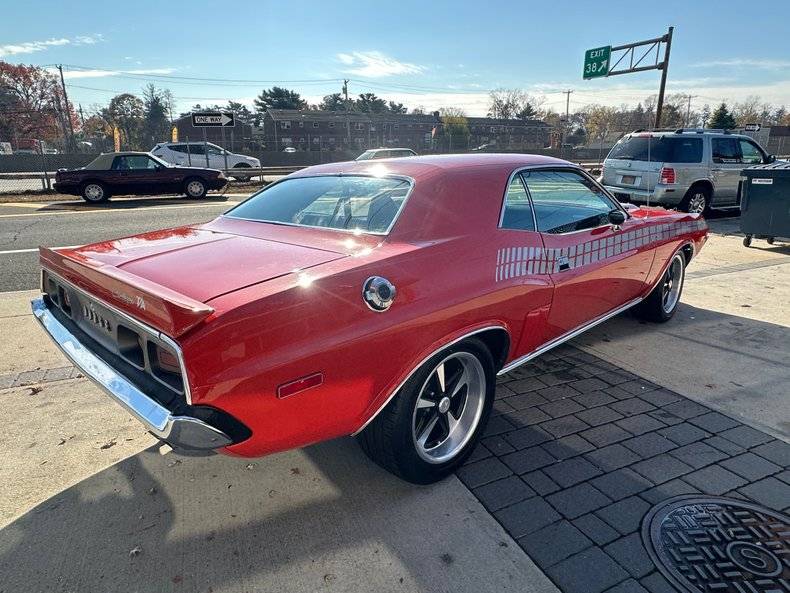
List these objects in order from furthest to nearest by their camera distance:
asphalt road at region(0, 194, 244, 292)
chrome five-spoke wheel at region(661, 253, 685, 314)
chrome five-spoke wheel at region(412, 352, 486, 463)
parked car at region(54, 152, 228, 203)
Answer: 1. parked car at region(54, 152, 228, 203)
2. asphalt road at region(0, 194, 244, 292)
3. chrome five-spoke wheel at region(661, 253, 685, 314)
4. chrome five-spoke wheel at region(412, 352, 486, 463)

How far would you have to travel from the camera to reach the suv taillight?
1003 centimetres

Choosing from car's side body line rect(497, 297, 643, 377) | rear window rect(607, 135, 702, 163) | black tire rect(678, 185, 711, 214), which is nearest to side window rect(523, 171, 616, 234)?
car's side body line rect(497, 297, 643, 377)

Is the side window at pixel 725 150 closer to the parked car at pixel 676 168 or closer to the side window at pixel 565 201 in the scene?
the parked car at pixel 676 168

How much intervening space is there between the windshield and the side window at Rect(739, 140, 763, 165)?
11386 millimetres

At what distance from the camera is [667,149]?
10180 mm

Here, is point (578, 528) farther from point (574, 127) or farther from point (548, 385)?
point (574, 127)

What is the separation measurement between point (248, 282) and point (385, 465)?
1.09m

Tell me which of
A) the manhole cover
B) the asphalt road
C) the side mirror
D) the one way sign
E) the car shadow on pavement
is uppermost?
the one way sign

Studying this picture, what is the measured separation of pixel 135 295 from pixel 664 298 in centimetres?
444

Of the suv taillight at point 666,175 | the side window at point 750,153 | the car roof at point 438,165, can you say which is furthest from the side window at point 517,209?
the side window at point 750,153

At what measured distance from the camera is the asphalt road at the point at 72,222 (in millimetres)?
7199

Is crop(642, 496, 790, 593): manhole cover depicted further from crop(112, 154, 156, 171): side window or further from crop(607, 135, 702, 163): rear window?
crop(112, 154, 156, 171): side window

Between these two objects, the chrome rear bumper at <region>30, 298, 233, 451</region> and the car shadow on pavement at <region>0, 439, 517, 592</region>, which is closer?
the chrome rear bumper at <region>30, 298, 233, 451</region>

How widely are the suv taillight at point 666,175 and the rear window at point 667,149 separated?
20cm
